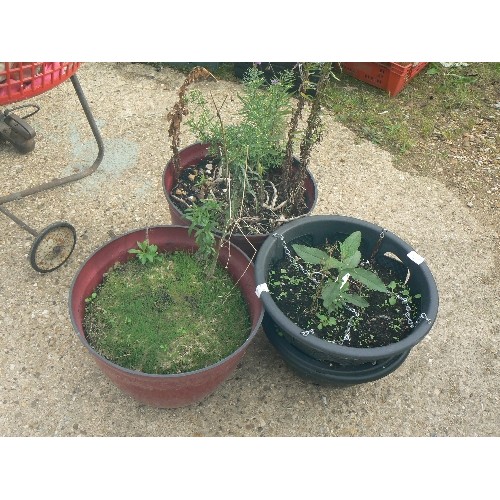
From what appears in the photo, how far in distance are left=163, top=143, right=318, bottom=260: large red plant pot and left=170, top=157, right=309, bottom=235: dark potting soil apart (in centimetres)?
3

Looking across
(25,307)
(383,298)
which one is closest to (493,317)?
(383,298)

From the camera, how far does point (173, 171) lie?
89.9 inches

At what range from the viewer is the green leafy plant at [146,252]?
6.71 feet

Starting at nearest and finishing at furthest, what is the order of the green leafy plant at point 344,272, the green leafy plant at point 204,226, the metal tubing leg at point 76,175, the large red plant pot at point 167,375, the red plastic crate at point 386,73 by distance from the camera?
1. the large red plant pot at point 167,375
2. the green leafy plant at point 344,272
3. the green leafy plant at point 204,226
4. the metal tubing leg at point 76,175
5. the red plastic crate at point 386,73

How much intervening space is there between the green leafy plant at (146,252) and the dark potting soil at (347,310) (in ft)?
1.50

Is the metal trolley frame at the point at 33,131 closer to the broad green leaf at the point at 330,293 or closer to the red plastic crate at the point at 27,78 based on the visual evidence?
the red plastic crate at the point at 27,78

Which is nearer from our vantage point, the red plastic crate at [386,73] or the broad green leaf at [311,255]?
the broad green leaf at [311,255]

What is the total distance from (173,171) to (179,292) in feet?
1.85

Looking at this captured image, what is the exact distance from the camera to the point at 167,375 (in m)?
1.67

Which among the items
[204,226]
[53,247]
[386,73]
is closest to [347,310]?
[204,226]

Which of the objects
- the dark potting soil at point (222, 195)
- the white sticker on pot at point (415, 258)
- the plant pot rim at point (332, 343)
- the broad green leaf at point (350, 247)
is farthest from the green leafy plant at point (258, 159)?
the white sticker on pot at point (415, 258)

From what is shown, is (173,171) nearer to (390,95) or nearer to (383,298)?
(383,298)

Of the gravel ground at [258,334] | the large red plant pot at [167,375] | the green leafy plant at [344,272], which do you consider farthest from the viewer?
the gravel ground at [258,334]

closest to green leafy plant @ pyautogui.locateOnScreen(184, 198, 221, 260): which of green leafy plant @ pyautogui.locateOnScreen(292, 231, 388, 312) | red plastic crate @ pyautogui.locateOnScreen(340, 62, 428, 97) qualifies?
green leafy plant @ pyautogui.locateOnScreen(292, 231, 388, 312)
